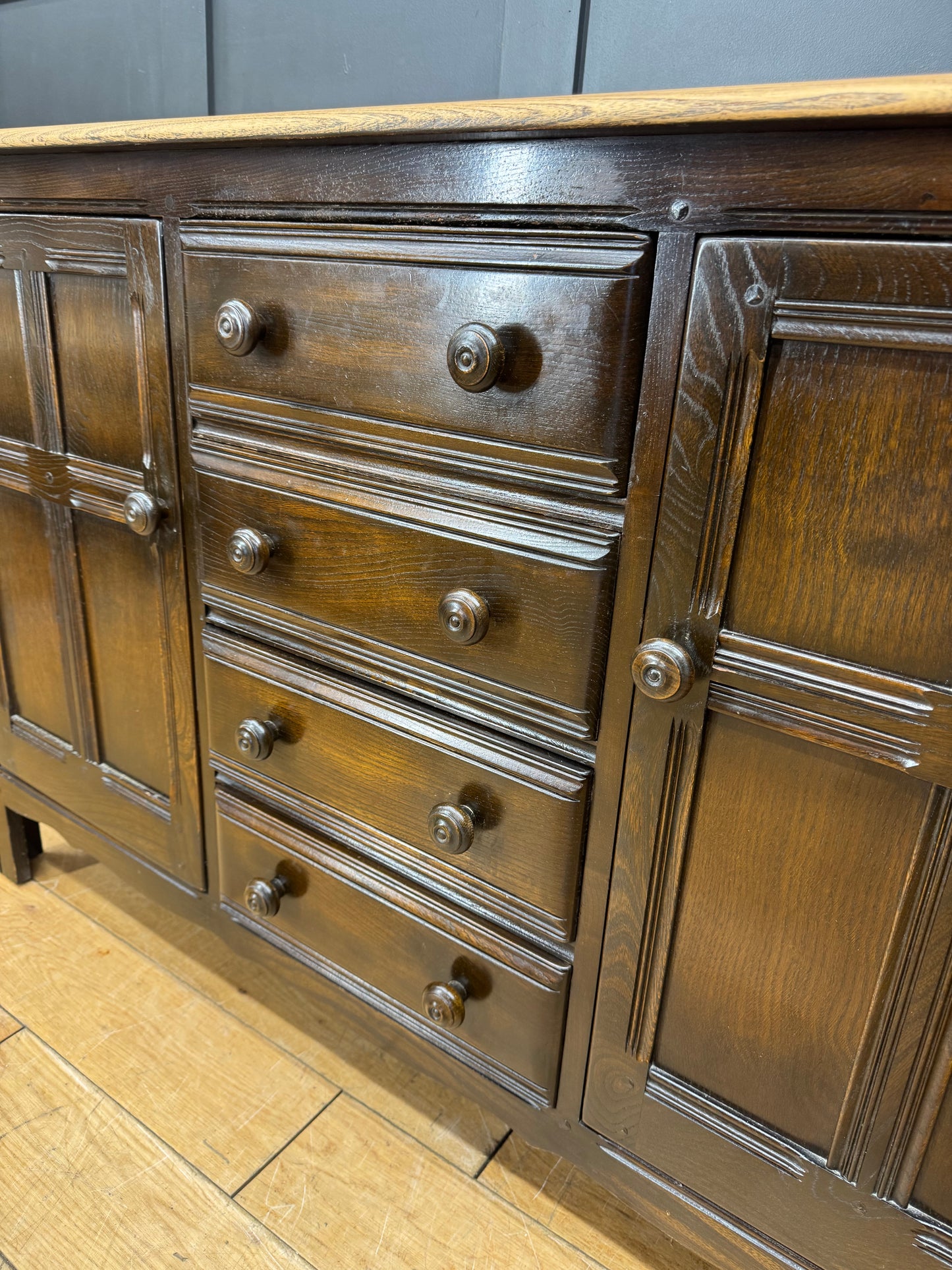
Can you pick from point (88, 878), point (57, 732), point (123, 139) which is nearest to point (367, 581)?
point (123, 139)

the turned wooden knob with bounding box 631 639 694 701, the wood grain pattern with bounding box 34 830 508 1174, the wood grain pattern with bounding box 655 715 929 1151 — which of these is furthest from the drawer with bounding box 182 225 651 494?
the wood grain pattern with bounding box 34 830 508 1174

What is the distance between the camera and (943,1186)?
0.56m

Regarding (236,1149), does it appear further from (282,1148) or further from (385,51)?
(385,51)

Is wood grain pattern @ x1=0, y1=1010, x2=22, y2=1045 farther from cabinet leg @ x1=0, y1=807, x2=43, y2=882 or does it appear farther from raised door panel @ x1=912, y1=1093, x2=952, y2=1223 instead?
raised door panel @ x1=912, y1=1093, x2=952, y2=1223

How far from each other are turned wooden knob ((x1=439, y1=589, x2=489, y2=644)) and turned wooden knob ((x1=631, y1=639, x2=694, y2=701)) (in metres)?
0.12

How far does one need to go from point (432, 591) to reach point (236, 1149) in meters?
0.64

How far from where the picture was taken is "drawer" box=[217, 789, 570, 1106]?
2.34ft

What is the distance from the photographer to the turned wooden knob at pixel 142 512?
794 mm

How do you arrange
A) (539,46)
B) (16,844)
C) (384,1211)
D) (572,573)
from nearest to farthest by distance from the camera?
(572,573) → (384,1211) → (539,46) → (16,844)

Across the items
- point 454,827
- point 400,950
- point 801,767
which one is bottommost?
point 400,950

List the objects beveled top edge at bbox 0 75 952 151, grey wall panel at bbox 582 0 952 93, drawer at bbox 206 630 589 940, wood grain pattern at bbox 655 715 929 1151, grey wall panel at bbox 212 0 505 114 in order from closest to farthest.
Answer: beveled top edge at bbox 0 75 952 151 → wood grain pattern at bbox 655 715 929 1151 → drawer at bbox 206 630 589 940 → grey wall panel at bbox 582 0 952 93 → grey wall panel at bbox 212 0 505 114

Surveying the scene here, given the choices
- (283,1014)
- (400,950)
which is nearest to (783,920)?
(400,950)

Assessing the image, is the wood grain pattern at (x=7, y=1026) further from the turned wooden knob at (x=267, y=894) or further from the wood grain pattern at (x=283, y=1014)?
the turned wooden knob at (x=267, y=894)

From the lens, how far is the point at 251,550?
0.73 metres
